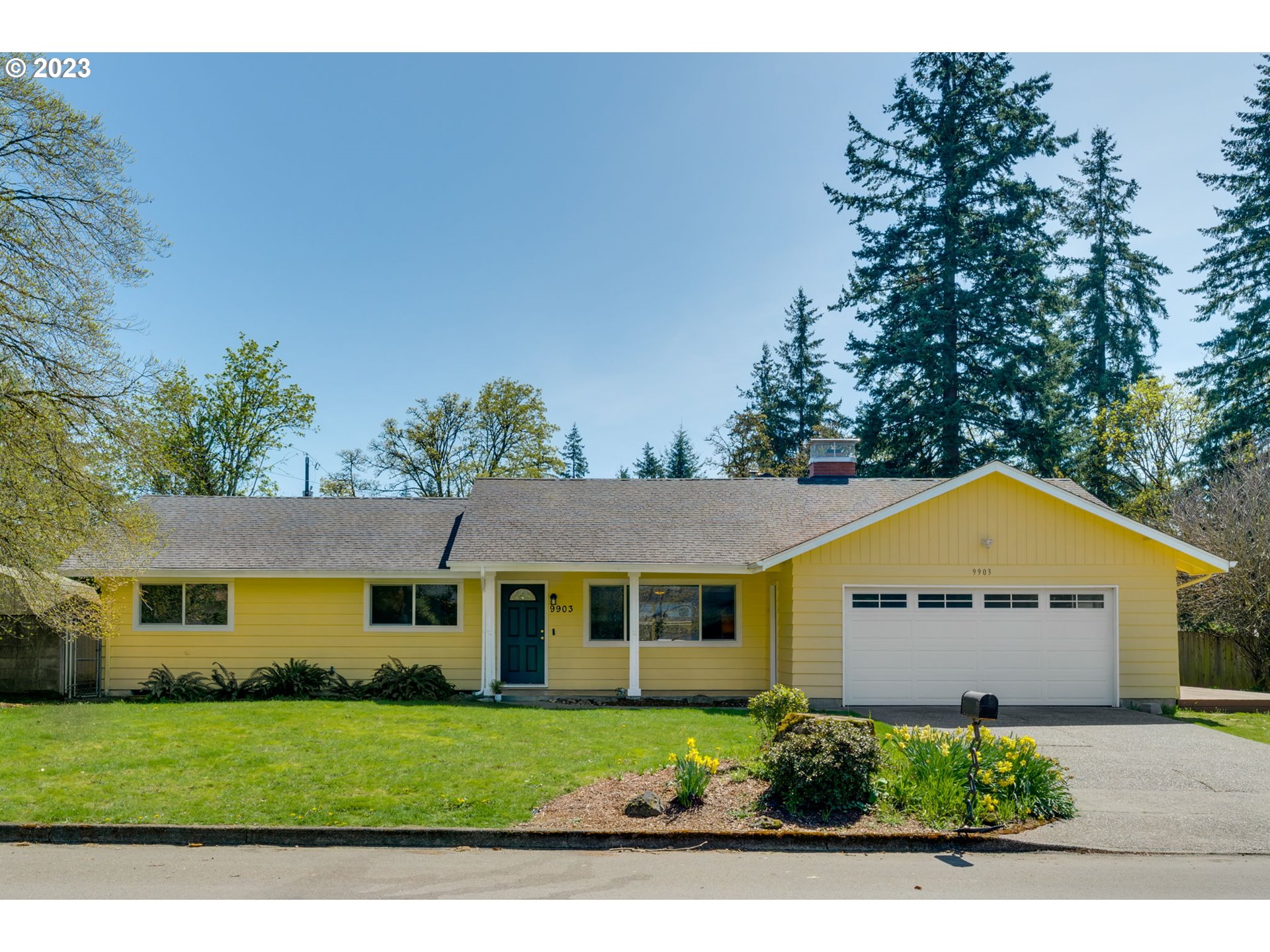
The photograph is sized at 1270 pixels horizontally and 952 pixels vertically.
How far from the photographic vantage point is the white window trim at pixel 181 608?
656 inches

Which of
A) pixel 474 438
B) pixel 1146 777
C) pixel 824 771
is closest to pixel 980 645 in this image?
pixel 1146 777

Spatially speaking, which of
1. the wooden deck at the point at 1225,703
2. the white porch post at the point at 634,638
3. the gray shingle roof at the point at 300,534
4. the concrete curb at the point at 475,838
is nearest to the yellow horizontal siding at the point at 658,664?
the white porch post at the point at 634,638

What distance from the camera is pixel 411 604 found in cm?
1694

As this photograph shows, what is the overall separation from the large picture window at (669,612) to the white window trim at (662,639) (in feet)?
0.10

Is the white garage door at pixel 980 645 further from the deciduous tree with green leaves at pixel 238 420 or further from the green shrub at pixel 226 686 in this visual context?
the deciduous tree with green leaves at pixel 238 420

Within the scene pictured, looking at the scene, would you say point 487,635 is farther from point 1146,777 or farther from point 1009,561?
point 1146,777

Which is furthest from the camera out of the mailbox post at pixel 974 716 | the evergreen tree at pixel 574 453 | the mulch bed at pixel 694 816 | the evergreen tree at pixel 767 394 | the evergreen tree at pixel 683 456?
the evergreen tree at pixel 574 453

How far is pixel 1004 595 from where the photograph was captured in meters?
15.2

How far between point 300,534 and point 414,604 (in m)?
3.33

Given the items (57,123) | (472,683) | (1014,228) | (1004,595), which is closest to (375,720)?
(472,683)

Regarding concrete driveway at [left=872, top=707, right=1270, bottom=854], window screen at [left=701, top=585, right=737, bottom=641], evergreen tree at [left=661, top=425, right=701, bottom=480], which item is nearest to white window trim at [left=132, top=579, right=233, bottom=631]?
window screen at [left=701, top=585, right=737, bottom=641]

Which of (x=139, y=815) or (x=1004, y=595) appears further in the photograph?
(x=1004, y=595)

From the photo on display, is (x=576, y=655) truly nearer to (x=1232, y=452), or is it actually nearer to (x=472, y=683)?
(x=472, y=683)

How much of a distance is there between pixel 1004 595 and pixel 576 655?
7928 millimetres
